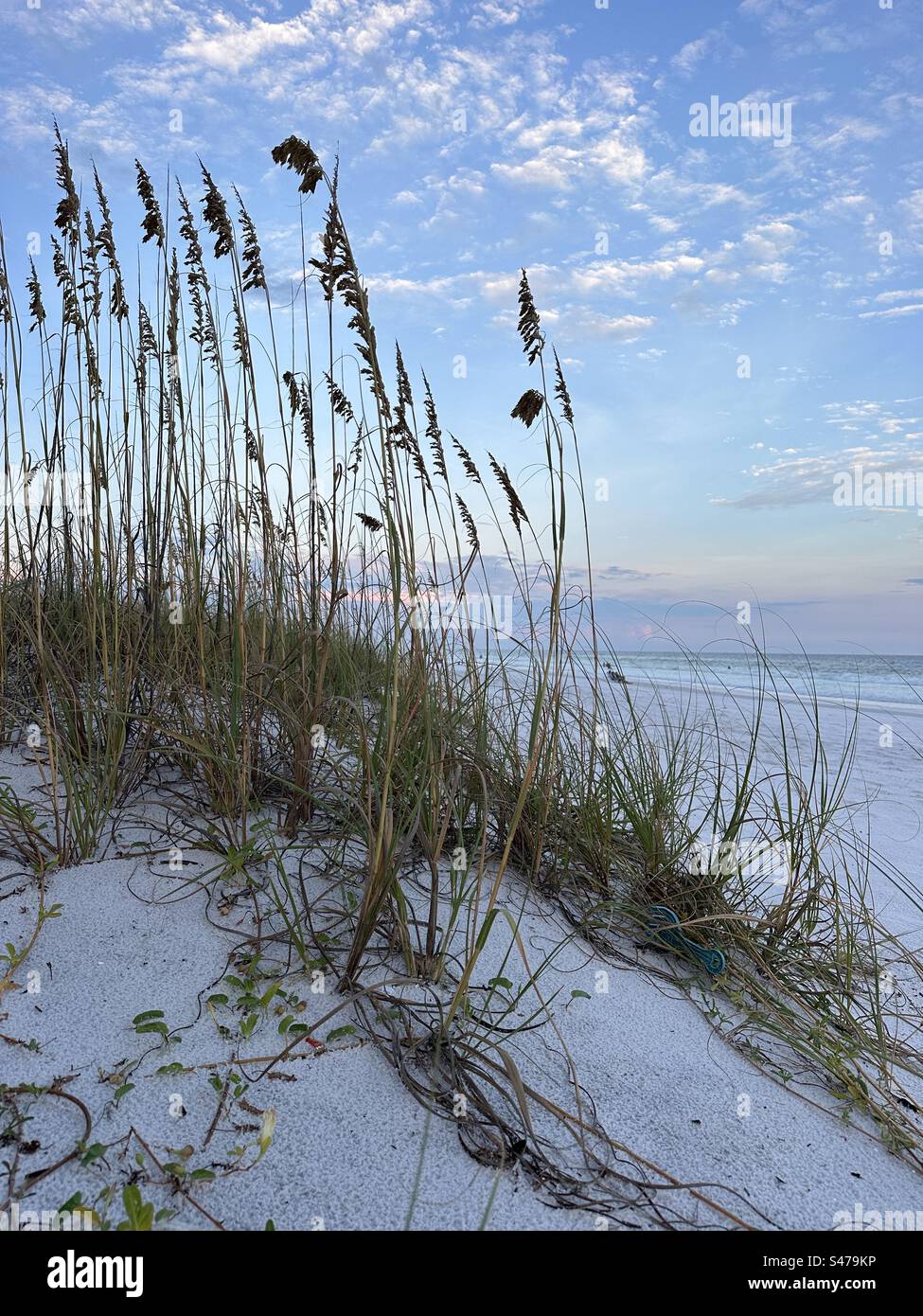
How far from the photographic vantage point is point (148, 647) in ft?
7.80

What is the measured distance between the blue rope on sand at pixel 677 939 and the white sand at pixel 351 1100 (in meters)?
0.16

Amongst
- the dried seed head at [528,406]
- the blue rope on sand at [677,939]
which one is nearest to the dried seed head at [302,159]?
the dried seed head at [528,406]

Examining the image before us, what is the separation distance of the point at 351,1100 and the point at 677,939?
3.35 feet

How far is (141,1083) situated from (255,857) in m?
0.63

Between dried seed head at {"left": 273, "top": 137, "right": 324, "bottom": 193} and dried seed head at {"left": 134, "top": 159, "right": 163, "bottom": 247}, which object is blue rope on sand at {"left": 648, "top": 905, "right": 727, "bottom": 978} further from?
dried seed head at {"left": 134, "top": 159, "right": 163, "bottom": 247}

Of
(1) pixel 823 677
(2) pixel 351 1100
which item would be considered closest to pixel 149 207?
(2) pixel 351 1100

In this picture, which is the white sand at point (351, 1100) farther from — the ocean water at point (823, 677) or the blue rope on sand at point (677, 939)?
the ocean water at point (823, 677)

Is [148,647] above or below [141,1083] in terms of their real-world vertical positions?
above

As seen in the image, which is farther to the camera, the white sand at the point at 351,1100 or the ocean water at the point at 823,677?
the ocean water at the point at 823,677

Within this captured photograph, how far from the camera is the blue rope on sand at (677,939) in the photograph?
183cm

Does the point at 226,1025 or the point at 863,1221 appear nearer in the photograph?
the point at 863,1221
